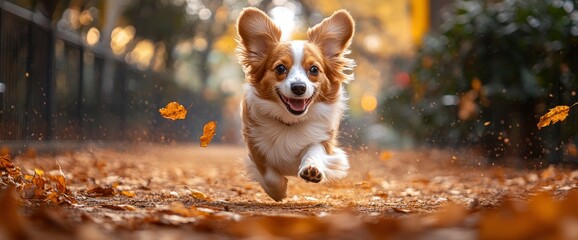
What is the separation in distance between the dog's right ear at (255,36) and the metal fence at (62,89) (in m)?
3.51

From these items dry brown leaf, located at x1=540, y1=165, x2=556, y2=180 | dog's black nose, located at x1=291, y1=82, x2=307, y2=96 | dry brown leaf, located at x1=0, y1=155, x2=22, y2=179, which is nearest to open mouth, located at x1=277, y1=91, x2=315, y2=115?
dog's black nose, located at x1=291, y1=82, x2=307, y2=96

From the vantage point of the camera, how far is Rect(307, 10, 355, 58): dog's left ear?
613cm

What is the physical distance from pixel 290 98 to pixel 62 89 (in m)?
7.30

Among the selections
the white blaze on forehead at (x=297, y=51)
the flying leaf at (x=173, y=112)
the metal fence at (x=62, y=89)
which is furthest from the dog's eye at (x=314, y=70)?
the metal fence at (x=62, y=89)

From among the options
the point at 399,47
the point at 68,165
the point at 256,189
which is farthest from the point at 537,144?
the point at 399,47

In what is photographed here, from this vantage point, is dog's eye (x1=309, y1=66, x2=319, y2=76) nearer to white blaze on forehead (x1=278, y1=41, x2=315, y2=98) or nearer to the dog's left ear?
white blaze on forehead (x1=278, y1=41, x2=315, y2=98)

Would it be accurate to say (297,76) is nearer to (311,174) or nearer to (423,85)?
(311,174)

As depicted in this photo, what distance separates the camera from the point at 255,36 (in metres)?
6.16

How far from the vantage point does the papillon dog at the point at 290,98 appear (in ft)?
18.1

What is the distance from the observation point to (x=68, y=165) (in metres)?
9.70

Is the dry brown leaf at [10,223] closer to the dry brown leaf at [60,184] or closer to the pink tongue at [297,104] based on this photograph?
the dry brown leaf at [60,184]

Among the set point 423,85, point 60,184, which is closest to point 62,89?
point 423,85

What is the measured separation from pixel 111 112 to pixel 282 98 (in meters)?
10.9

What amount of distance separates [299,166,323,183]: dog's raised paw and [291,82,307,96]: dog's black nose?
61 centimetres
